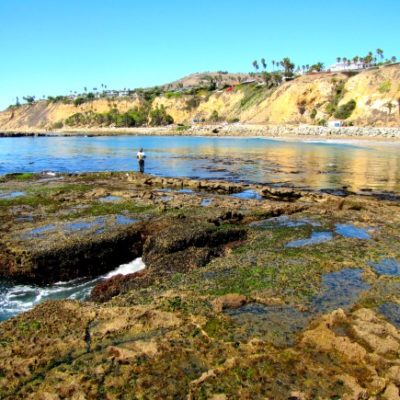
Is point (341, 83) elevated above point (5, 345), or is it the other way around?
point (341, 83)

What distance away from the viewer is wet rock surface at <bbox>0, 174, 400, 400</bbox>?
5848 millimetres

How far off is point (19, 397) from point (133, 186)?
20.4 m

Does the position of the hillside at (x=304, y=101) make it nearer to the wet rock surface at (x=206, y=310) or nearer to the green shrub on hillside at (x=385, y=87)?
the green shrub on hillside at (x=385, y=87)

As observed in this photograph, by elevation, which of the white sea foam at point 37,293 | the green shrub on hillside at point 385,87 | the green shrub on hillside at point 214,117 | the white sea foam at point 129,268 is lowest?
the white sea foam at point 37,293

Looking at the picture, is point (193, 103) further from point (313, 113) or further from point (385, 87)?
point (385, 87)

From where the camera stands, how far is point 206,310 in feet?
26.1

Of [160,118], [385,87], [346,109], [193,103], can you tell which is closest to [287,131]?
[346,109]

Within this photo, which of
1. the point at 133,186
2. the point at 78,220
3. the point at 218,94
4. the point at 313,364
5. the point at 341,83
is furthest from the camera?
the point at 218,94

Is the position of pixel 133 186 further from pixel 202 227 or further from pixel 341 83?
pixel 341 83

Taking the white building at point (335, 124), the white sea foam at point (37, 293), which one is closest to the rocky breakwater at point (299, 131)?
the white building at point (335, 124)

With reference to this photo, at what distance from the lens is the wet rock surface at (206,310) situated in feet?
19.2

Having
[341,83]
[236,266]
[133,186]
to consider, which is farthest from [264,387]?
[341,83]

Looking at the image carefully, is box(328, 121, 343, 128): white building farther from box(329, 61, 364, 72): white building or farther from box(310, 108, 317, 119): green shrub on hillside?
box(329, 61, 364, 72): white building

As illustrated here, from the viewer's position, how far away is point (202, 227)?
13703mm
